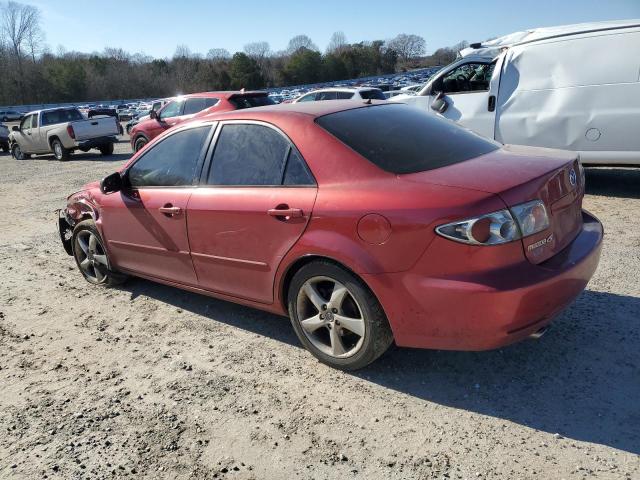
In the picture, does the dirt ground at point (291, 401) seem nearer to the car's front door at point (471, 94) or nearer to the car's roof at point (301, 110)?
the car's roof at point (301, 110)

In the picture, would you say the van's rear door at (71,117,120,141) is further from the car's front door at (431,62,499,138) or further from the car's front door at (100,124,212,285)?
the car's front door at (100,124,212,285)

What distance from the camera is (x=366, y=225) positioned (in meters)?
2.86

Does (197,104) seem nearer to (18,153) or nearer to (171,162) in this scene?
(171,162)

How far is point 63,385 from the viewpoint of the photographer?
3438 millimetres

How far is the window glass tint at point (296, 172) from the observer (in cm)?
323

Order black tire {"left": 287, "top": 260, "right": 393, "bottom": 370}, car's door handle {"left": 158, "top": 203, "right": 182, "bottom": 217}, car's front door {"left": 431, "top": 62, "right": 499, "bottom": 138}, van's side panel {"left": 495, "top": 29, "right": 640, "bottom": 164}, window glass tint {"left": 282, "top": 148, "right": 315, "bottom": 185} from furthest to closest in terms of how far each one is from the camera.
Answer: car's front door {"left": 431, "top": 62, "right": 499, "bottom": 138}
van's side panel {"left": 495, "top": 29, "right": 640, "bottom": 164}
car's door handle {"left": 158, "top": 203, "right": 182, "bottom": 217}
window glass tint {"left": 282, "top": 148, "right": 315, "bottom": 185}
black tire {"left": 287, "top": 260, "right": 393, "bottom": 370}

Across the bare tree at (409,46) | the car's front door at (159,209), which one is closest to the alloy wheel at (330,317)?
the car's front door at (159,209)

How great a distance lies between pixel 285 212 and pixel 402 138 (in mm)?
890

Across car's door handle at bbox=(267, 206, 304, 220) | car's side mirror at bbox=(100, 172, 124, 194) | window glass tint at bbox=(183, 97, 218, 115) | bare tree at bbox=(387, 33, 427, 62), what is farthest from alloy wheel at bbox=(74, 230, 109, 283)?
bare tree at bbox=(387, 33, 427, 62)

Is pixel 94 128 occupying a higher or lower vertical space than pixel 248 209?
higher

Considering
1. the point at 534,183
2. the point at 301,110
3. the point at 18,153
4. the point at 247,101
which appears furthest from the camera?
the point at 18,153

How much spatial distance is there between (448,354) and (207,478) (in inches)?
66.0

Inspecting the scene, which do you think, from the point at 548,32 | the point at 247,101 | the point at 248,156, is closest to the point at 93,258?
the point at 248,156

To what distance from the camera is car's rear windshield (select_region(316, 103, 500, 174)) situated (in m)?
3.12
